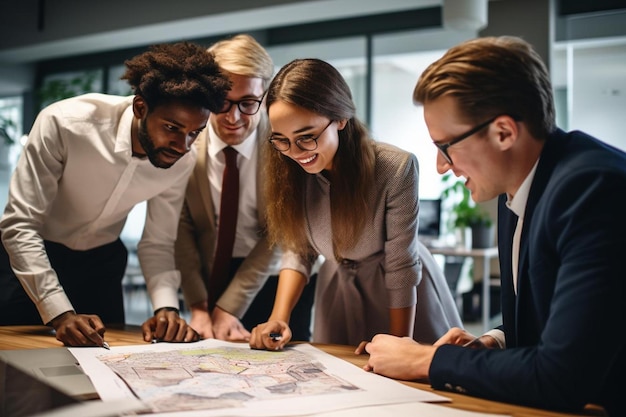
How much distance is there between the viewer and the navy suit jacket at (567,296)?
3.06 feet

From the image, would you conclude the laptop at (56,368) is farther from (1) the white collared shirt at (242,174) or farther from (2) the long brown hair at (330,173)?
(1) the white collared shirt at (242,174)

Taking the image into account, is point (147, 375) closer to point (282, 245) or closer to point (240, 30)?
point (282, 245)

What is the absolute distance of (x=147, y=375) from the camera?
46.5 inches

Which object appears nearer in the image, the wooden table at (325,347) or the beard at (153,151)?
the wooden table at (325,347)

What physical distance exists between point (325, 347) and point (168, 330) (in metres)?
0.40

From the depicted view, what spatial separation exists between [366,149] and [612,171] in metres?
0.79

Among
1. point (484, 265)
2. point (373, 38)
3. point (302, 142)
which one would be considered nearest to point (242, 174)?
point (302, 142)

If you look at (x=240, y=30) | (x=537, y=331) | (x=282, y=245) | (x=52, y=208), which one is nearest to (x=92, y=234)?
(x=52, y=208)

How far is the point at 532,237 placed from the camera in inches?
42.6

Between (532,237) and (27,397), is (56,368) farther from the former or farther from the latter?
(532,237)

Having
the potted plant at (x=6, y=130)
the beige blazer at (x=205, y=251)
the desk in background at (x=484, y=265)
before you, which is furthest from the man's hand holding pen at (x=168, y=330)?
the potted plant at (x=6, y=130)

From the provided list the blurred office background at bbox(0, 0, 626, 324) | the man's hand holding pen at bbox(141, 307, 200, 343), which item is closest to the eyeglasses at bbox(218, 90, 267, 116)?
the man's hand holding pen at bbox(141, 307, 200, 343)

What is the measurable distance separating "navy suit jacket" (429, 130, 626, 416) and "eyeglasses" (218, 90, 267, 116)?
1034 millimetres

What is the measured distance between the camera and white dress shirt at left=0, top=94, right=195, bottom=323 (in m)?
1.68
